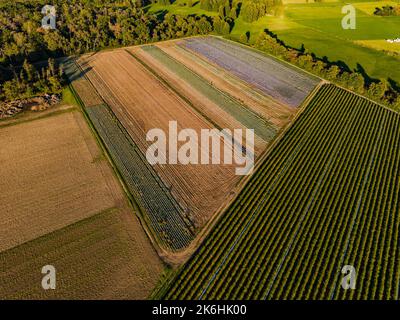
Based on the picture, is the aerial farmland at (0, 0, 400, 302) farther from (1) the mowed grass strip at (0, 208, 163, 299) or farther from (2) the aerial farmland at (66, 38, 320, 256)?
(2) the aerial farmland at (66, 38, 320, 256)

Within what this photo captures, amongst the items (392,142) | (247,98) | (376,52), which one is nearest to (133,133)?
(247,98)

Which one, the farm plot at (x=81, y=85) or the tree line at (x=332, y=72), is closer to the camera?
the tree line at (x=332, y=72)

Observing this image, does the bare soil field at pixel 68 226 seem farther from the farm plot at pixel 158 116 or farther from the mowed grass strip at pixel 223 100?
the mowed grass strip at pixel 223 100

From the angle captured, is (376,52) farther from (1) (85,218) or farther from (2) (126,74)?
(1) (85,218)

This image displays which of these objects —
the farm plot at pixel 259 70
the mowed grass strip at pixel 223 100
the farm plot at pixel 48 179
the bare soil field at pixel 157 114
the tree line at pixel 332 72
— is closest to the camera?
the farm plot at pixel 48 179

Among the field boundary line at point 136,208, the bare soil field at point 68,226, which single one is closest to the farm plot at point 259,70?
the field boundary line at point 136,208

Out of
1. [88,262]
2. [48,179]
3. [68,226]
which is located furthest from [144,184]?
[48,179]
